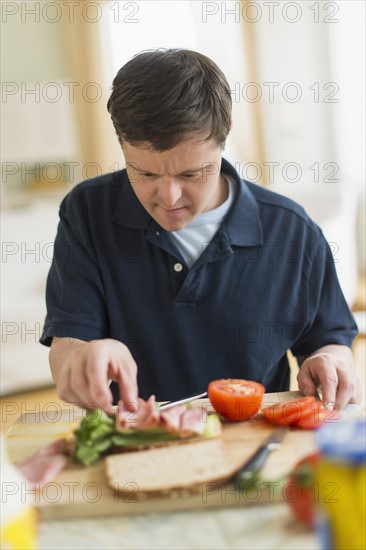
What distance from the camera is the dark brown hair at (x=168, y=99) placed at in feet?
3.74

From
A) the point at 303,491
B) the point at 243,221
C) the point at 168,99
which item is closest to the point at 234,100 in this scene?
the point at 243,221

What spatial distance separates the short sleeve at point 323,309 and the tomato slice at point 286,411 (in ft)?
1.06

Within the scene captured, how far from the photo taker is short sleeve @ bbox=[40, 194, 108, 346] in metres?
1.31

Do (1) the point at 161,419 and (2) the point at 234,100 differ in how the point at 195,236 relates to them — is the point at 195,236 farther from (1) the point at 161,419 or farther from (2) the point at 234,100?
(2) the point at 234,100

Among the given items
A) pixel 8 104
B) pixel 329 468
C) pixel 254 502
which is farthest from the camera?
pixel 8 104

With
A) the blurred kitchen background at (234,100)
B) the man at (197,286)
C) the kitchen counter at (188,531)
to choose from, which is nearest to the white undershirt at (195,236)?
the man at (197,286)

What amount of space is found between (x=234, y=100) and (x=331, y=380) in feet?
13.0

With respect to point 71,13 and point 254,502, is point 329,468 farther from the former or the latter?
point 71,13

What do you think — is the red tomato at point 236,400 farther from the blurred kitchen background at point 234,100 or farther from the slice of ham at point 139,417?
the blurred kitchen background at point 234,100

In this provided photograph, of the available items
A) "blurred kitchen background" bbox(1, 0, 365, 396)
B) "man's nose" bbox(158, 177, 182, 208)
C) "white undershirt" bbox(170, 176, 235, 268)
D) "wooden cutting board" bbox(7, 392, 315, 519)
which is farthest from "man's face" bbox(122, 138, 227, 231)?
"blurred kitchen background" bbox(1, 0, 365, 396)

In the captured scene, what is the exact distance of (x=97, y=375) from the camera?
1021mm

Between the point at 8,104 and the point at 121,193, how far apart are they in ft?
13.4

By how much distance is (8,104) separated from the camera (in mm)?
5219

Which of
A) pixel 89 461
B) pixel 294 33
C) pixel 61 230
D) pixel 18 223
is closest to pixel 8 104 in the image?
pixel 18 223
